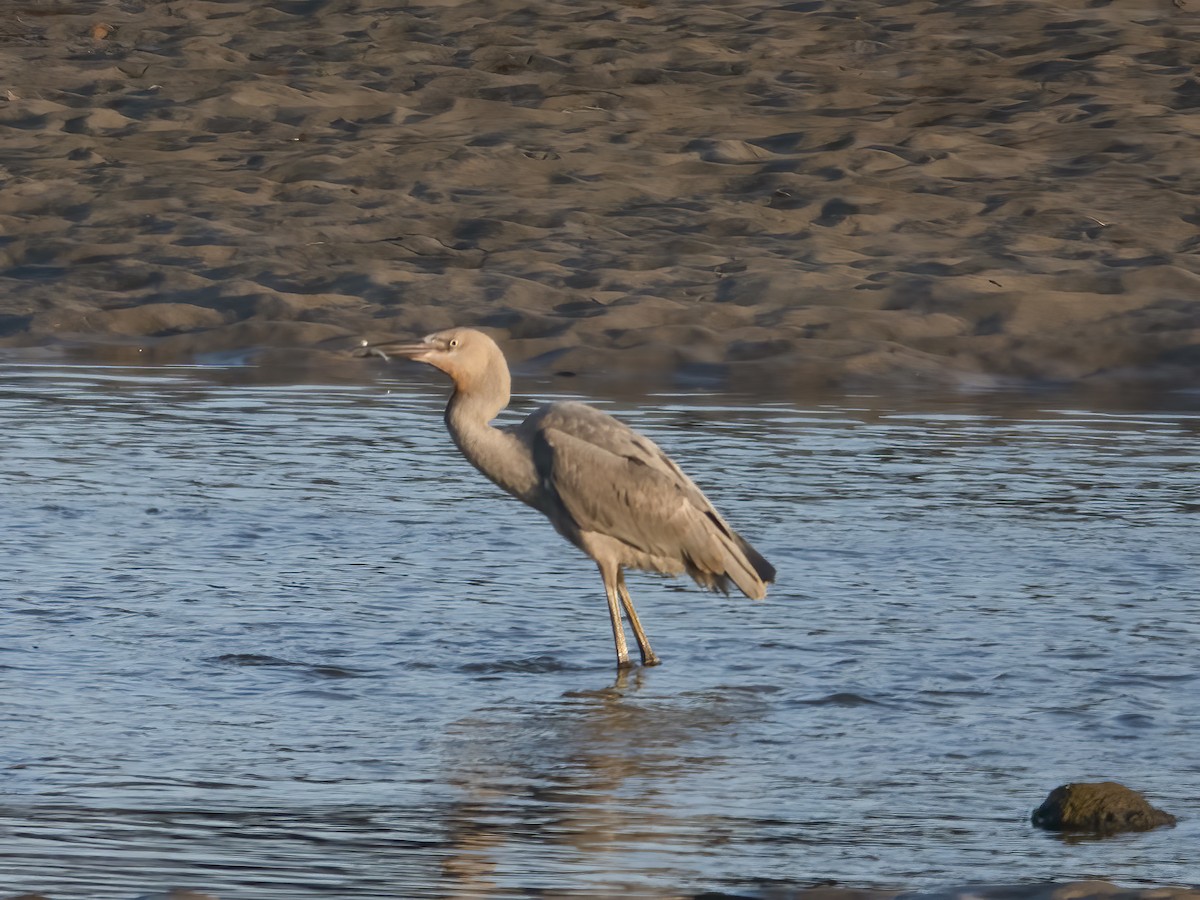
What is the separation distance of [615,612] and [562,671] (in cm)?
36

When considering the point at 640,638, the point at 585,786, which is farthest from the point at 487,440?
the point at 585,786

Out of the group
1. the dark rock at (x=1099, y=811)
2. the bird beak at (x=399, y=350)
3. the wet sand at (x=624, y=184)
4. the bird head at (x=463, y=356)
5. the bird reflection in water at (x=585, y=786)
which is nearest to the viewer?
the bird reflection in water at (x=585, y=786)

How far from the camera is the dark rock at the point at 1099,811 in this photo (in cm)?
569

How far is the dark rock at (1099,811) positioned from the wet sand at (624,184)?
32.2 ft

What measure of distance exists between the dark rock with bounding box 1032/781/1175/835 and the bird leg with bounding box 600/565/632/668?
247 centimetres

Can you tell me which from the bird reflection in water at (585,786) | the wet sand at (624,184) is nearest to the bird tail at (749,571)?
the bird reflection in water at (585,786)

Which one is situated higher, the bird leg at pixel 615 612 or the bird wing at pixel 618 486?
the bird wing at pixel 618 486

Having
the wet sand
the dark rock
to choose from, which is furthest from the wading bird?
the wet sand

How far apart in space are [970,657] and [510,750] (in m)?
1.99

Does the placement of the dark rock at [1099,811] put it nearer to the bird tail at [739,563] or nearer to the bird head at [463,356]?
the bird tail at [739,563]

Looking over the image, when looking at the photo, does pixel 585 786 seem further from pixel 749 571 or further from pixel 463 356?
pixel 463 356

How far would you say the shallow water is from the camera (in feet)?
18.3

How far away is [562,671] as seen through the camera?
7945 mm

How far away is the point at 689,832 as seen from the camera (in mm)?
5781
